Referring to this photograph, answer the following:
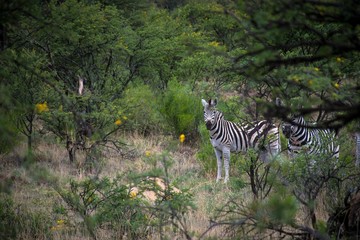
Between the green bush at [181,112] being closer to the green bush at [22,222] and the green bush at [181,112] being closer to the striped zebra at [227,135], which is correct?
the striped zebra at [227,135]

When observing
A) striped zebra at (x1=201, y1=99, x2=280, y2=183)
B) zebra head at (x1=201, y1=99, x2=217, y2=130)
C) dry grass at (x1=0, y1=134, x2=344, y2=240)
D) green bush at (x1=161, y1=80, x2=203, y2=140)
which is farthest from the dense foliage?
zebra head at (x1=201, y1=99, x2=217, y2=130)

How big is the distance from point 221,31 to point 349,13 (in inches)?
867

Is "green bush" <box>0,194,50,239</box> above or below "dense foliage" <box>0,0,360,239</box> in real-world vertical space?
below

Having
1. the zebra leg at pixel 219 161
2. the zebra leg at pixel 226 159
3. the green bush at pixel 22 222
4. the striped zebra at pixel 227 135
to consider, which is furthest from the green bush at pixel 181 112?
the green bush at pixel 22 222

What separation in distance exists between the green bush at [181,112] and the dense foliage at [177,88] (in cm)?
3

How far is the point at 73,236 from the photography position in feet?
17.0

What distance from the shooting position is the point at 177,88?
12430 millimetres

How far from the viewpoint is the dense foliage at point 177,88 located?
3.04m

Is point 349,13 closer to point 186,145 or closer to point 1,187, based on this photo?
point 1,187

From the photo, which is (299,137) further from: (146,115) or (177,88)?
(146,115)

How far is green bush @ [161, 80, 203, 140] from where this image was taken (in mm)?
11758

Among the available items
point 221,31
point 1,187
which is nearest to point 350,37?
point 1,187

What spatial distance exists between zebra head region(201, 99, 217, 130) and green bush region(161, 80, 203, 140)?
230 cm

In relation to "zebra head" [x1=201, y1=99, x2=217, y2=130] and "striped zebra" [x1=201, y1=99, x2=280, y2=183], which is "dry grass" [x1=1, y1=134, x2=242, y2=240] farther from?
"zebra head" [x1=201, y1=99, x2=217, y2=130]
